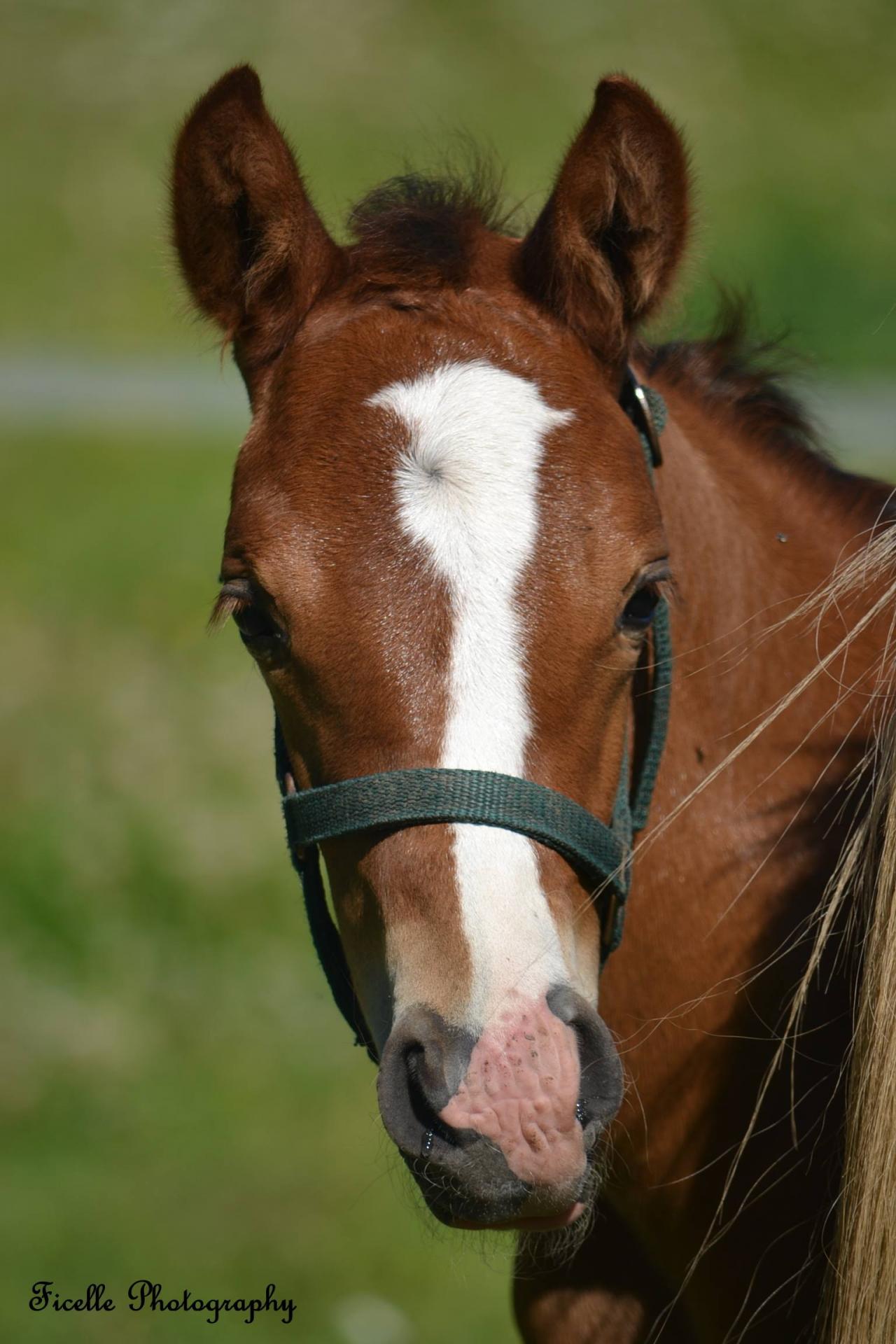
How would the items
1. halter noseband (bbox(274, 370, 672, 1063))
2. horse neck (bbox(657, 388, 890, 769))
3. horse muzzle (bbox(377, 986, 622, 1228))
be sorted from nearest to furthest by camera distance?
horse muzzle (bbox(377, 986, 622, 1228))
halter noseband (bbox(274, 370, 672, 1063))
horse neck (bbox(657, 388, 890, 769))

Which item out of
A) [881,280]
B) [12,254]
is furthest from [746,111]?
[12,254]

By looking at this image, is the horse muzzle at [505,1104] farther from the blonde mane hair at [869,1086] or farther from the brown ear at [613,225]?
the brown ear at [613,225]

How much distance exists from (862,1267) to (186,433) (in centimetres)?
1052

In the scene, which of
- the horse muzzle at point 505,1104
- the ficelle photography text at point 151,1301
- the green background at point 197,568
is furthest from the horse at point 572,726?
the ficelle photography text at point 151,1301

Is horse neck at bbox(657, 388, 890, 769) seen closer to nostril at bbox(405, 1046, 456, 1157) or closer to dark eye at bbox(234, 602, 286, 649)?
dark eye at bbox(234, 602, 286, 649)

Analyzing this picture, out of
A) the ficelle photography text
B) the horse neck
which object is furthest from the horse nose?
the ficelle photography text

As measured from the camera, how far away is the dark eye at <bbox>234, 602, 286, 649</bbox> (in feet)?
5.46

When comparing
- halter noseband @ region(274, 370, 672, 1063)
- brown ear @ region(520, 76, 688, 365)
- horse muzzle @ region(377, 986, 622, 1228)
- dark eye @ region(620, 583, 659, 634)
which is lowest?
horse muzzle @ region(377, 986, 622, 1228)

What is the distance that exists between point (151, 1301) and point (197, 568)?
525 cm

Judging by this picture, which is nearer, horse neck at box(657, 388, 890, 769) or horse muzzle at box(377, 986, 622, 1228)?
horse muzzle at box(377, 986, 622, 1228)

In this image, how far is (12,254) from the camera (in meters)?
13.0

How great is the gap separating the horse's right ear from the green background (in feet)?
0.35

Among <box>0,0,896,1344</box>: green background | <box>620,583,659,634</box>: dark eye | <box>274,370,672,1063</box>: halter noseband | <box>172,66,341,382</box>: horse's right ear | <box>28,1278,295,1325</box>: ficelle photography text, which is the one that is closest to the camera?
<box>274,370,672,1063</box>: halter noseband

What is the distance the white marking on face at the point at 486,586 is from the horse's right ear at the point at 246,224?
32cm
